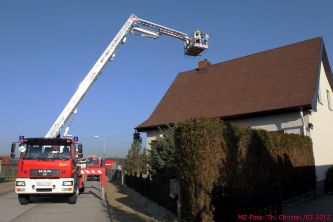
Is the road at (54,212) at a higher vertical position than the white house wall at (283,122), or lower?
lower

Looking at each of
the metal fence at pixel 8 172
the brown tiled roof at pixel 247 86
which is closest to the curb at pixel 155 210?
the brown tiled roof at pixel 247 86

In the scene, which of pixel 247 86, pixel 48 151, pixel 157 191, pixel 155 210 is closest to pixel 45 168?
pixel 48 151

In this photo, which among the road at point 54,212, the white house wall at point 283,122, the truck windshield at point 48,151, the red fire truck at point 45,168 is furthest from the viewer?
the white house wall at point 283,122

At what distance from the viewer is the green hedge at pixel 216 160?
884 cm

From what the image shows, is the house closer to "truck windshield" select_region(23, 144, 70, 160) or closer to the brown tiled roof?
the brown tiled roof

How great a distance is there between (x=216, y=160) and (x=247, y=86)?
1492 centimetres

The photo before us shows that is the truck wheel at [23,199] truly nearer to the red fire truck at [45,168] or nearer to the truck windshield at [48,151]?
the red fire truck at [45,168]

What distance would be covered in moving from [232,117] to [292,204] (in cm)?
751

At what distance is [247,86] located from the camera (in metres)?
23.5

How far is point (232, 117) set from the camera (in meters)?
21.1

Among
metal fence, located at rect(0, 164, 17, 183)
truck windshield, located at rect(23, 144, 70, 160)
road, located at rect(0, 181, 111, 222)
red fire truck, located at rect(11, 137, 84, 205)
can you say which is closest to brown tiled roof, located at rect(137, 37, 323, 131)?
truck windshield, located at rect(23, 144, 70, 160)

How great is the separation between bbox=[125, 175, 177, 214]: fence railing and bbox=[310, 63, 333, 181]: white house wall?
8.12 metres

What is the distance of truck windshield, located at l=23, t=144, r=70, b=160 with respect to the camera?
15945 millimetres

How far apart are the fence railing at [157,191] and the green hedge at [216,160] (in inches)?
59.5
